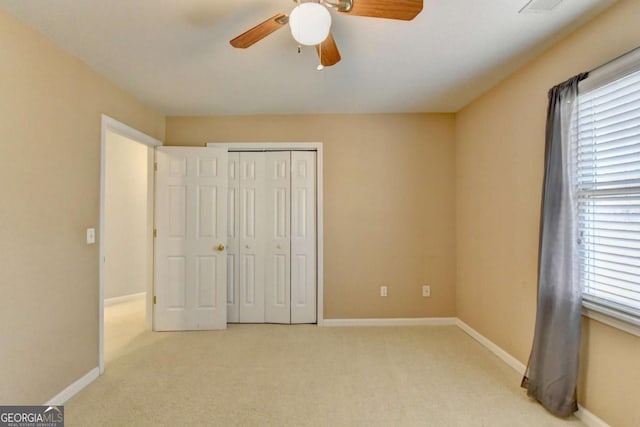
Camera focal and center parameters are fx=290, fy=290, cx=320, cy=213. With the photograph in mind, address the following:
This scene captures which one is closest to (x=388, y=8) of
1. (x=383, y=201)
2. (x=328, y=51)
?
(x=328, y=51)

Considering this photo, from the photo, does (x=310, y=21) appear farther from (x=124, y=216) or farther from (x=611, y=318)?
(x=124, y=216)

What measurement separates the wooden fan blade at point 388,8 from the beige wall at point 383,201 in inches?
84.2

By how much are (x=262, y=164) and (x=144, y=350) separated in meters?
2.29

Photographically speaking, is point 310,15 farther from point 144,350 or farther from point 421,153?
point 144,350

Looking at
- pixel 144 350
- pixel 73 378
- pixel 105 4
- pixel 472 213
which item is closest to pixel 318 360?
pixel 144 350

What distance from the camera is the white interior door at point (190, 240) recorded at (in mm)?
3295

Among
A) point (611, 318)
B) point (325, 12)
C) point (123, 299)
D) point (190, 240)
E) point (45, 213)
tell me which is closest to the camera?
point (325, 12)

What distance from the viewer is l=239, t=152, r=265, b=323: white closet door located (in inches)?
139

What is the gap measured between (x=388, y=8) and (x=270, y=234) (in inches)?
105

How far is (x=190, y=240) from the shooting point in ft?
10.9

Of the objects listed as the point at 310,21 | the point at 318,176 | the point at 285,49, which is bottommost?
the point at 318,176

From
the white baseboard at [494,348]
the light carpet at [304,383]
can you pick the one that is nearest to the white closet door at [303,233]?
the light carpet at [304,383]

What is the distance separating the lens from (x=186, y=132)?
3535mm

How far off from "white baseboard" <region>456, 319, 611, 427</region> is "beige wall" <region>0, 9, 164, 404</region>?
11.4ft
